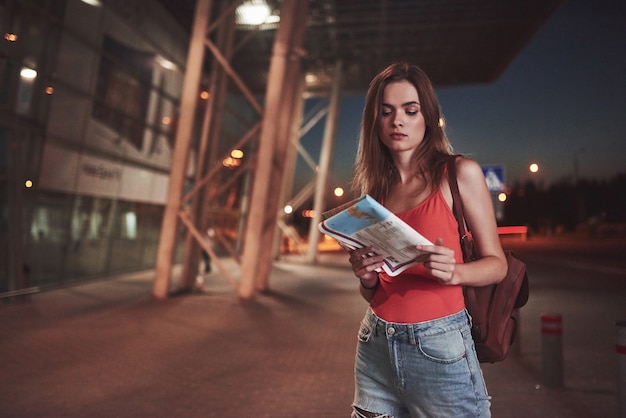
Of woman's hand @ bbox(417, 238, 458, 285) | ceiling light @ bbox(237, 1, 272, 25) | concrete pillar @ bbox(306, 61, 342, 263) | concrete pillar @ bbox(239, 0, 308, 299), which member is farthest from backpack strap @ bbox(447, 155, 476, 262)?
concrete pillar @ bbox(306, 61, 342, 263)

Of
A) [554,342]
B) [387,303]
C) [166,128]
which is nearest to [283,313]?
[554,342]

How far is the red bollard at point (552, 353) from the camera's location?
5691mm

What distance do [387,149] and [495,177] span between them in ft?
24.5

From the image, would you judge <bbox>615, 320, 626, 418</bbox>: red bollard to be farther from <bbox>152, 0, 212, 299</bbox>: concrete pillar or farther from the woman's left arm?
<bbox>152, 0, 212, 299</bbox>: concrete pillar

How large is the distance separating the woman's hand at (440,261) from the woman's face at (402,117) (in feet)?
1.54

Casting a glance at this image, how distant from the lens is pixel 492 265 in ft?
6.07

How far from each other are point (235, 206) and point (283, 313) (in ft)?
67.1

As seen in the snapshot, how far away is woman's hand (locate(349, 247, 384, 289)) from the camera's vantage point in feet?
6.04

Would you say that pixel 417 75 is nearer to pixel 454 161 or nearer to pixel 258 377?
pixel 454 161

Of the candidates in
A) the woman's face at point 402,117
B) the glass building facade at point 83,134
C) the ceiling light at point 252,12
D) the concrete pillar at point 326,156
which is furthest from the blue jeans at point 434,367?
the concrete pillar at point 326,156

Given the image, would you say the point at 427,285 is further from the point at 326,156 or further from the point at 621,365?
the point at 326,156

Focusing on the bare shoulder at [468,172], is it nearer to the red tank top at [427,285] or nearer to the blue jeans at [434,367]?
the red tank top at [427,285]

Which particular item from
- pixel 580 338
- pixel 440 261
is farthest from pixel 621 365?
pixel 580 338

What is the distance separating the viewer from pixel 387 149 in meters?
2.20
